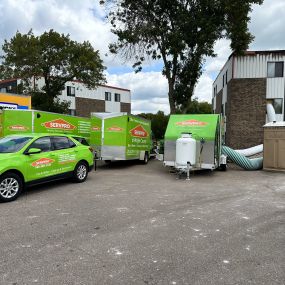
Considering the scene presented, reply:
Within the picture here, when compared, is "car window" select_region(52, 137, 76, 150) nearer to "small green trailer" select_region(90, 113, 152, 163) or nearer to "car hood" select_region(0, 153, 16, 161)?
"car hood" select_region(0, 153, 16, 161)

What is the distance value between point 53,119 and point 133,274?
12.4 meters

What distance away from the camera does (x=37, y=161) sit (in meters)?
8.86

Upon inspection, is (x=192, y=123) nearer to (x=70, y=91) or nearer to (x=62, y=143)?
(x=62, y=143)

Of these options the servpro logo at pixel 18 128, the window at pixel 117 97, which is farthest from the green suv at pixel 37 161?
the window at pixel 117 97

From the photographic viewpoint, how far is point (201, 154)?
12.9m

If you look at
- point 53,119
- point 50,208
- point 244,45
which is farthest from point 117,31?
point 50,208

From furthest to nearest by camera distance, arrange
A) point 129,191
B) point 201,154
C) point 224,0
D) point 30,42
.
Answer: point 30,42 → point 224,0 → point 201,154 → point 129,191

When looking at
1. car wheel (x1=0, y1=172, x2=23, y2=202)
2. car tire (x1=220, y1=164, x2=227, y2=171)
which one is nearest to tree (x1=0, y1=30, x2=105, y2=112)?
car tire (x1=220, y1=164, x2=227, y2=171)

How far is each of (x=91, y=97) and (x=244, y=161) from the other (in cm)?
3960

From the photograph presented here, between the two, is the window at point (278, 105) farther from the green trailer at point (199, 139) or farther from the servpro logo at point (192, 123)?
the servpro logo at point (192, 123)

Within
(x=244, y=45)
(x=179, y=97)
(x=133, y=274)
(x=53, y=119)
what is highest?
(x=244, y=45)

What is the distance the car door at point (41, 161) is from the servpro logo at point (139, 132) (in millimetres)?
6673

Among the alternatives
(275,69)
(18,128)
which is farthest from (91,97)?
(18,128)

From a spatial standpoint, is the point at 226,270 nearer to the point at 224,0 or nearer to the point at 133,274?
the point at 133,274
